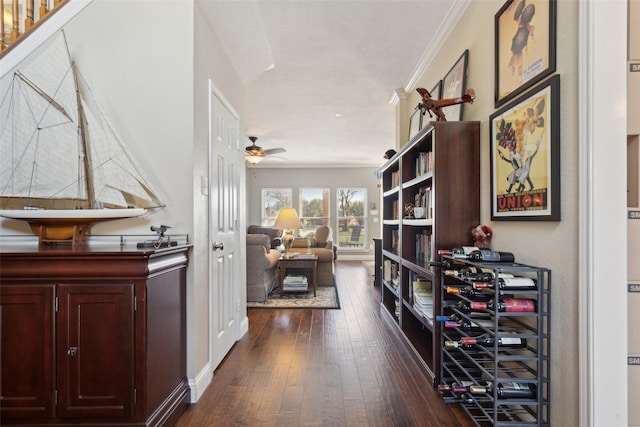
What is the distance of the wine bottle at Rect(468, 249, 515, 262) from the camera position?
179 centimetres

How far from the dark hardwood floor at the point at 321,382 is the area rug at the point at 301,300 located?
674mm

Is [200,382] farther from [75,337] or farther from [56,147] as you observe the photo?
[56,147]

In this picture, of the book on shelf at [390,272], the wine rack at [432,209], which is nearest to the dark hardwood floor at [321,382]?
the wine rack at [432,209]

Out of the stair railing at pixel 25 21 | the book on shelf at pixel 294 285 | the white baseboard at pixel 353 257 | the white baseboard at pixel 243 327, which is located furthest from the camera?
the white baseboard at pixel 353 257

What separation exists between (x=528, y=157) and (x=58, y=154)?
8.48 ft

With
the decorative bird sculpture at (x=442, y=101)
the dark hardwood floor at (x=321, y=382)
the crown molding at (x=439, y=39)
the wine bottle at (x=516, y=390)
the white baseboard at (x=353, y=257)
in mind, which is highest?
the crown molding at (x=439, y=39)

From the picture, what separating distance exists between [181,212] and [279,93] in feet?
9.01

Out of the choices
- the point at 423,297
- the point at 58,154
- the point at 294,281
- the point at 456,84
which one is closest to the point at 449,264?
the point at 423,297

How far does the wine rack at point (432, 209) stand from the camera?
86.0 inches

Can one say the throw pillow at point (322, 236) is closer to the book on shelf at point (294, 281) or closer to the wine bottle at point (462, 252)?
the book on shelf at point (294, 281)

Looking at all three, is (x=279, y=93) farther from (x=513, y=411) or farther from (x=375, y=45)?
(x=513, y=411)

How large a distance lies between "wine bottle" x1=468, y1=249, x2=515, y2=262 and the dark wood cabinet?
170cm

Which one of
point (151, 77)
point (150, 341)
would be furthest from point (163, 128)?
point (150, 341)

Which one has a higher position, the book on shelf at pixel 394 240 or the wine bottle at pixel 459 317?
the book on shelf at pixel 394 240
